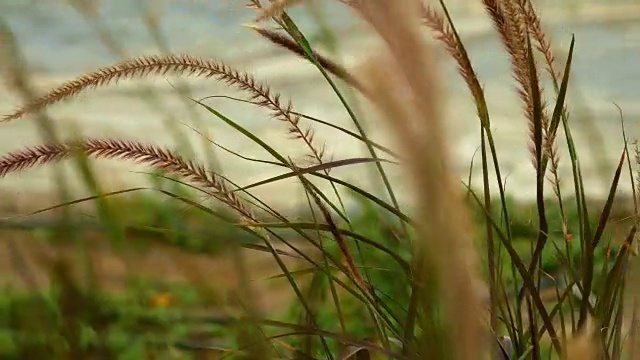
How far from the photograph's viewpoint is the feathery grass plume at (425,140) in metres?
0.14

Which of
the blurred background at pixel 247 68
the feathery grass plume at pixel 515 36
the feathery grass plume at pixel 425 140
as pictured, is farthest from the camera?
the blurred background at pixel 247 68

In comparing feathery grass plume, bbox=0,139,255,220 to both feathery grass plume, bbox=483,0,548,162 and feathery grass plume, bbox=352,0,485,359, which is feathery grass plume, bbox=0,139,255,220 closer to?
feathery grass plume, bbox=483,0,548,162

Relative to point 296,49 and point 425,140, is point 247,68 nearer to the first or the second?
point 296,49

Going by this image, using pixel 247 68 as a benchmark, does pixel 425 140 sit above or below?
below

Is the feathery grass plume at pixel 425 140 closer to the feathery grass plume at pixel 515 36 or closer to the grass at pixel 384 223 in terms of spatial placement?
the grass at pixel 384 223

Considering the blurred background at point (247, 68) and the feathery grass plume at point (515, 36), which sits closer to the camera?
the feathery grass plume at point (515, 36)

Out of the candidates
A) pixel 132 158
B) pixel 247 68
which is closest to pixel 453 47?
pixel 132 158

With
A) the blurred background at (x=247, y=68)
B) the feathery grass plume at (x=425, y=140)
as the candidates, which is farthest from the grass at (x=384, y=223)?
the blurred background at (x=247, y=68)

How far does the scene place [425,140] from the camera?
0.48 feet

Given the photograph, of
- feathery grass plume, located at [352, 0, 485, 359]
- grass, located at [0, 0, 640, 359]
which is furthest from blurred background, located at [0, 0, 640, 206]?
feathery grass plume, located at [352, 0, 485, 359]

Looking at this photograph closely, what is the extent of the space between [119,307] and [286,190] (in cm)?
62

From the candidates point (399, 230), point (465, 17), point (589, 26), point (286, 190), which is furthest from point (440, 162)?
point (589, 26)

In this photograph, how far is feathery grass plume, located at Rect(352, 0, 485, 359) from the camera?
145 mm

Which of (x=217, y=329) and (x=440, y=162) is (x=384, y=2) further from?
(x=217, y=329)
